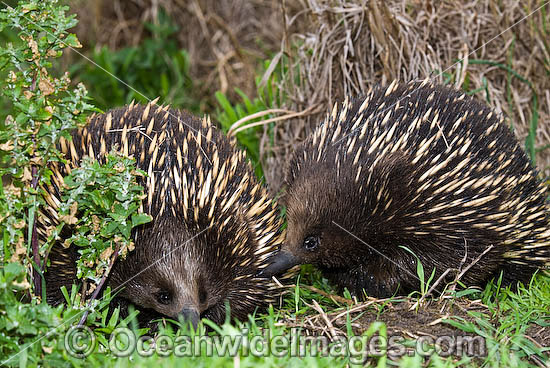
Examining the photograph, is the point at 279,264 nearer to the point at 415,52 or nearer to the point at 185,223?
the point at 185,223

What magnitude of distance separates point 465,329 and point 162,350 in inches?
51.9

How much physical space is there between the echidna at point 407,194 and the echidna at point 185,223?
0.17 meters

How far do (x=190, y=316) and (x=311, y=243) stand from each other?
77 cm

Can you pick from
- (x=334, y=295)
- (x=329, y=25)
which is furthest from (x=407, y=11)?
(x=334, y=295)

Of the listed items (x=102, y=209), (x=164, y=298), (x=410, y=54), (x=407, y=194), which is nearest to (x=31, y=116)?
(x=102, y=209)

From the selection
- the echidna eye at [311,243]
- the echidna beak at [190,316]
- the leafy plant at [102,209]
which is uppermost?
the leafy plant at [102,209]

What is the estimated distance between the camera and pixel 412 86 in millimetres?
3811

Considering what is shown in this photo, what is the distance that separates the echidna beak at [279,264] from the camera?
3.37m

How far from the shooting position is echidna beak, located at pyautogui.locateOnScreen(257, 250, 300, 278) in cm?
337

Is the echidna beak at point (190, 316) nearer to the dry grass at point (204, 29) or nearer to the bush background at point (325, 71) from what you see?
the bush background at point (325, 71)

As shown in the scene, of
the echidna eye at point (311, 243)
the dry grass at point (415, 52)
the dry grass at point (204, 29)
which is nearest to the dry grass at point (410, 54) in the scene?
the dry grass at point (415, 52)

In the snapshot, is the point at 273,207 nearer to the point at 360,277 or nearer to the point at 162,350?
the point at 360,277

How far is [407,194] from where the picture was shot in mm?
3420

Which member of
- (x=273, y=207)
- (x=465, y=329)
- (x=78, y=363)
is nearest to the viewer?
(x=78, y=363)
